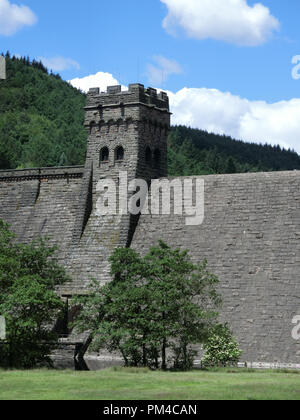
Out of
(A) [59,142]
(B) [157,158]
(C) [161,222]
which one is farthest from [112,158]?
(A) [59,142]

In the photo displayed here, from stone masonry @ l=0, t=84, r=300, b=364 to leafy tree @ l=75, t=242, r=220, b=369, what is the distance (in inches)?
171

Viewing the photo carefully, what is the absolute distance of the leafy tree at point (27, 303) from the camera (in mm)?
40375

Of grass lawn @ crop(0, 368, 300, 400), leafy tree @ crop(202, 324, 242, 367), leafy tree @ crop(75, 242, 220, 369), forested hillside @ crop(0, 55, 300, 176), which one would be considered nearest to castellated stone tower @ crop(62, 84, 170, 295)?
leafy tree @ crop(75, 242, 220, 369)

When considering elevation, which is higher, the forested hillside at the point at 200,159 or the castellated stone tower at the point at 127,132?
the forested hillside at the point at 200,159

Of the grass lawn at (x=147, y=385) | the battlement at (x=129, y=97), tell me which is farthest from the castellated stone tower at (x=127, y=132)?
the grass lawn at (x=147, y=385)

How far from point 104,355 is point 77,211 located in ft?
33.2

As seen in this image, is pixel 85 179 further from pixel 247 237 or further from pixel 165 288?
pixel 165 288

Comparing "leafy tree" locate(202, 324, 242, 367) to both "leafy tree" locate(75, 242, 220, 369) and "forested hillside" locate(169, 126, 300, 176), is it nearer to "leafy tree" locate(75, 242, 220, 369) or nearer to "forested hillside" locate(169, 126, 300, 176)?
"leafy tree" locate(75, 242, 220, 369)

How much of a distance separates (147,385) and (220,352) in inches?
416

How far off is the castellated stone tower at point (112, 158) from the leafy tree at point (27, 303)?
8044 mm

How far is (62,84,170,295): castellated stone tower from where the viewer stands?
2009 inches

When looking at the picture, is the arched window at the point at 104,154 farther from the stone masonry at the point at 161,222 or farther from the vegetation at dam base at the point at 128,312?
the vegetation at dam base at the point at 128,312

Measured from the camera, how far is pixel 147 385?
32.0m

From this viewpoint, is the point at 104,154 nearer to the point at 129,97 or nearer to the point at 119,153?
the point at 119,153
